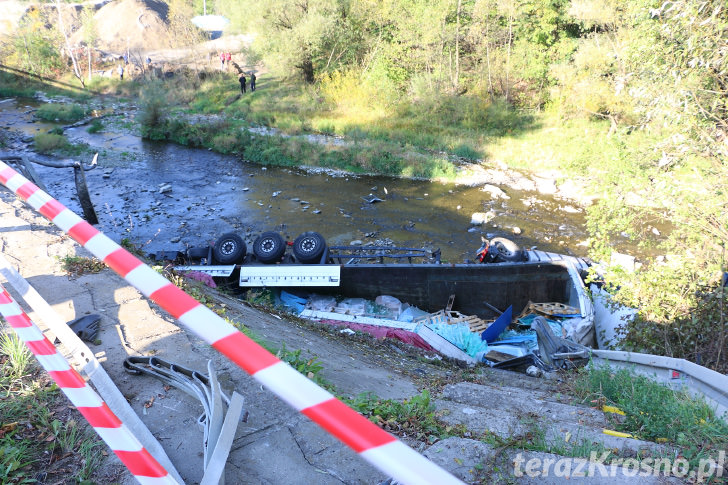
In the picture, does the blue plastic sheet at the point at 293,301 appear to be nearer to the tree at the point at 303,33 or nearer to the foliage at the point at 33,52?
the tree at the point at 303,33

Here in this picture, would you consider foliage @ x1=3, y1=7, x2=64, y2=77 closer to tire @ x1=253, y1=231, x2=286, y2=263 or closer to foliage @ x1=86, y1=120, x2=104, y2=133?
foliage @ x1=86, y1=120, x2=104, y2=133

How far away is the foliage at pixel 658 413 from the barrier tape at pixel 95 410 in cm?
286

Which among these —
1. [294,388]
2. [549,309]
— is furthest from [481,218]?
[294,388]

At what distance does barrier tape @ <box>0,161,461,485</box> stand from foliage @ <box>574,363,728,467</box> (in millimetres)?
2414

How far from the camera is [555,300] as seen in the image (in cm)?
1034

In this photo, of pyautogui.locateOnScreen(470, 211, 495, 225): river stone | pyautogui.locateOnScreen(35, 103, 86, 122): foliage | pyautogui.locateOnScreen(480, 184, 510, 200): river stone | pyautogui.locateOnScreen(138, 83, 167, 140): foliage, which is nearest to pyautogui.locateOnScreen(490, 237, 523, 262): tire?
pyautogui.locateOnScreen(470, 211, 495, 225): river stone

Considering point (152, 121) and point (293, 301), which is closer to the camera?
point (293, 301)

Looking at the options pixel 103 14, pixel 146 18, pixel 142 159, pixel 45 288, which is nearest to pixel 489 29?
pixel 142 159

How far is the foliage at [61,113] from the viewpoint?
25395mm

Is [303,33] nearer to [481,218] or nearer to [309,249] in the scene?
[481,218]

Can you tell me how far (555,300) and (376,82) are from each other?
775 inches

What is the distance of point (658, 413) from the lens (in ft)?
12.3

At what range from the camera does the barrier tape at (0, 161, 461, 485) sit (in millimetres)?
1163

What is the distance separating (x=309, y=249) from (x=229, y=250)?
5.80 ft
